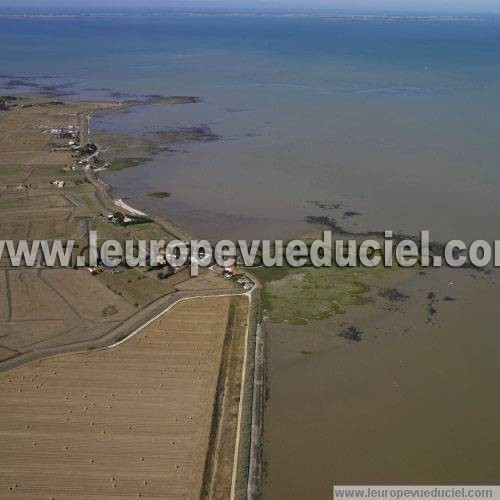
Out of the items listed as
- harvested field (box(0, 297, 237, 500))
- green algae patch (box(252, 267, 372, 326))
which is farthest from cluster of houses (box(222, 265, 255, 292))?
harvested field (box(0, 297, 237, 500))

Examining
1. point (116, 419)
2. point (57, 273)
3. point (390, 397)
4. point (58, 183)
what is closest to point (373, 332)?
point (390, 397)

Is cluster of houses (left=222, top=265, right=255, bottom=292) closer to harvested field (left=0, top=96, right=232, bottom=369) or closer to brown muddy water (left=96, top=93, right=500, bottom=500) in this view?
harvested field (left=0, top=96, right=232, bottom=369)

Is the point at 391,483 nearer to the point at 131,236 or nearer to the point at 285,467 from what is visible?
the point at 285,467

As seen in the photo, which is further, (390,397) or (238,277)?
(238,277)

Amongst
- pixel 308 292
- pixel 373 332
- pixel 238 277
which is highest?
pixel 238 277

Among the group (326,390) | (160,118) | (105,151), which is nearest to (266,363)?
(326,390)

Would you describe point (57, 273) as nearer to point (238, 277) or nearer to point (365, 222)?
point (238, 277)

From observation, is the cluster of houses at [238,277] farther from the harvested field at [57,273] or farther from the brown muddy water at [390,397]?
the brown muddy water at [390,397]
